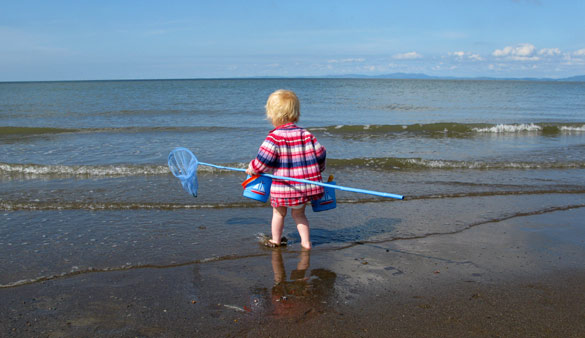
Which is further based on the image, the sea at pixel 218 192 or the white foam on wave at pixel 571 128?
the white foam on wave at pixel 571 128

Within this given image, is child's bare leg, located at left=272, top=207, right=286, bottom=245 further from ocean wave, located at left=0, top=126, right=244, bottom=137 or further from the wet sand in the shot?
ocean wave, located at left=0, top=126, right=244, bottom=137

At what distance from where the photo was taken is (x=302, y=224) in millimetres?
4746

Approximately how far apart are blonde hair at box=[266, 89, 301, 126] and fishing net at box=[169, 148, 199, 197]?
1159mm

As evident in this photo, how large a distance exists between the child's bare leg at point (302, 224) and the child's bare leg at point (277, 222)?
110 millimetres

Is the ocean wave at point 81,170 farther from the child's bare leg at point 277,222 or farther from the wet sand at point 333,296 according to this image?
the wet sand at point 333,296

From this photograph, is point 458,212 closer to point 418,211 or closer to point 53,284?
point 418,211

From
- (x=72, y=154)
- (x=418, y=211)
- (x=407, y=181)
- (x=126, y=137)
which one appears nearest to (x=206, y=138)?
(x=126, y=137)

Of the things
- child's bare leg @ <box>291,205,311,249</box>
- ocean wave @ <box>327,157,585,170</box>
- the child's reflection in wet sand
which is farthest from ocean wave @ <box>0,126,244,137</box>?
the child's reflection in wet sand

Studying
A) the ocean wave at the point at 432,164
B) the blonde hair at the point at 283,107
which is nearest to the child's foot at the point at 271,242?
the blonde hair at the point at 283,107

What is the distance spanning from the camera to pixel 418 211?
6.40m

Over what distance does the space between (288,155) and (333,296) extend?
137 centimetres

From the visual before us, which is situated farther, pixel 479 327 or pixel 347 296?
pixel 347 296

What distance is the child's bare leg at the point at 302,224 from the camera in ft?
15.3

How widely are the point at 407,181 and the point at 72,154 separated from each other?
8.03 metres
